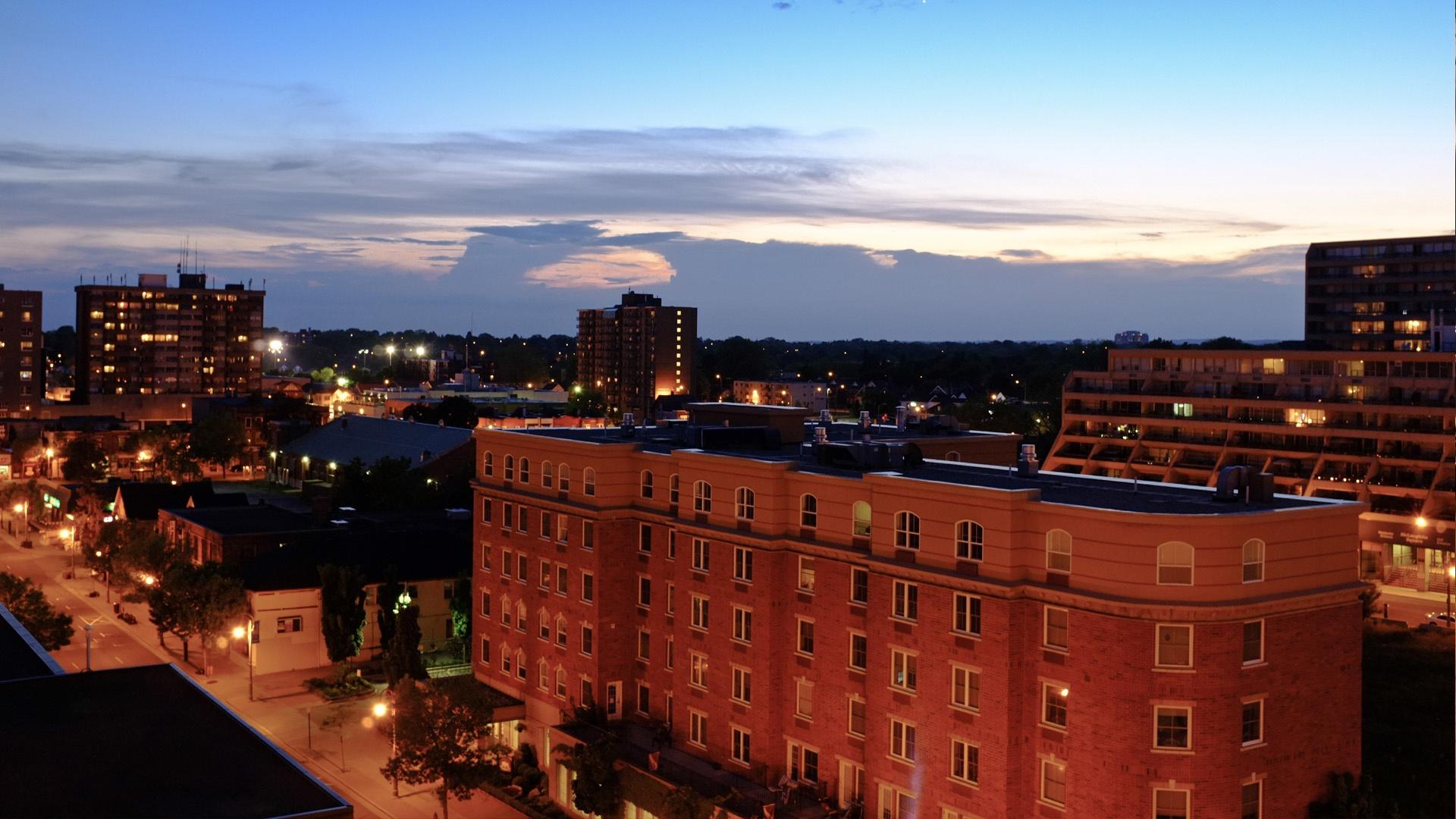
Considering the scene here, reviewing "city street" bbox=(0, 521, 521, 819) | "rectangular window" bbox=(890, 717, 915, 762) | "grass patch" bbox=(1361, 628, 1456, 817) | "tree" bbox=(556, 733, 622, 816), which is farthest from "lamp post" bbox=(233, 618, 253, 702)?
"grass patch" bbox=(1361, 628, 1456, 817)

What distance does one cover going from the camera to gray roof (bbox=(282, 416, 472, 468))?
133m

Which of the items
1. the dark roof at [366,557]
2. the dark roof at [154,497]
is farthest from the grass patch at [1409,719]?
the dark roof at [154,497]

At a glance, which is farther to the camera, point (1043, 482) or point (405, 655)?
point (405, 655)

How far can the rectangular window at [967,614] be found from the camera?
3700cm

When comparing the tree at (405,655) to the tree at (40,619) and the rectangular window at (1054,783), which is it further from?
the rectangular window at (1054,783)

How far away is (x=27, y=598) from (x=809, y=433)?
42190 mm

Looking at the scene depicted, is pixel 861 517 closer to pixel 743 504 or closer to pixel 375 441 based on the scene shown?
pixel 743 504

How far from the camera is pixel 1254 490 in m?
37.0

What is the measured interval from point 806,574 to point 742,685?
17.7 feet

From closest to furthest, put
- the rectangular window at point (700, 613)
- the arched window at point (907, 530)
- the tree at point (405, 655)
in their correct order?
the arched window at point (907, 530) → the rectangular window at point (700, 613) → the tree at point (405, 655)

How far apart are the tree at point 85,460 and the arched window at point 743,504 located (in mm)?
117038

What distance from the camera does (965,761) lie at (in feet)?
122

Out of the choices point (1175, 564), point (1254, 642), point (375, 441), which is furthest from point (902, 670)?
point (375, 441)

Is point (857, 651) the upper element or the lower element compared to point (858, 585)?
lower
